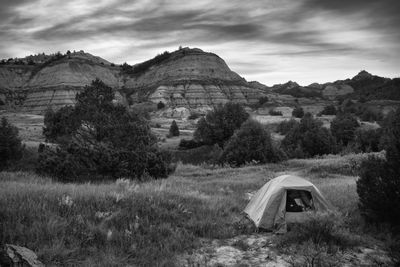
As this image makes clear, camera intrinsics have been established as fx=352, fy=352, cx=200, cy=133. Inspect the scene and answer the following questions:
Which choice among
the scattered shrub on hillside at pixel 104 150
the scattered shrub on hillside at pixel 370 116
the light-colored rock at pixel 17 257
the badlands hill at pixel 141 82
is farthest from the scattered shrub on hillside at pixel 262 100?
the light-colored rock at pixel 17 257

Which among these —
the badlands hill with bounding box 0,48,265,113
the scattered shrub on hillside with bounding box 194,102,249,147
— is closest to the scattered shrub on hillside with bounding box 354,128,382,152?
the scattered shrub on hillside with bounding box 194,102,249,147

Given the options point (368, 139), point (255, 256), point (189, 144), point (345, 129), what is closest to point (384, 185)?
point (255, 256)

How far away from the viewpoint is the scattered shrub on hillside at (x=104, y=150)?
52.7 feet

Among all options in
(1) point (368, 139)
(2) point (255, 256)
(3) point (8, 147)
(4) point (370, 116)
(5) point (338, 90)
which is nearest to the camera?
(2) point (255, 256)

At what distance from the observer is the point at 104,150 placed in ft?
57.0

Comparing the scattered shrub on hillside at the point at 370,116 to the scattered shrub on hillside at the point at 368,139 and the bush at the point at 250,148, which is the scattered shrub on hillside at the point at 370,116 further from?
the bush at the point at 250,148

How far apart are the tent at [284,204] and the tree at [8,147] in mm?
18849

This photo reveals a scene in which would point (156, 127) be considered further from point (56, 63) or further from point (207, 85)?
point (56, 63)

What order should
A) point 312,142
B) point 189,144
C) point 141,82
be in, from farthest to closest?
point 141,82
point 189,144
point 312,142

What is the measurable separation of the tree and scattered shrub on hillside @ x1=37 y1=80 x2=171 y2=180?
5095mm

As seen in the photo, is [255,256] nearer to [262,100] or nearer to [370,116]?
[370,116]

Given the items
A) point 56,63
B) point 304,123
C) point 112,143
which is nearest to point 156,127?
point 304,123

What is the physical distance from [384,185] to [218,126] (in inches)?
1638

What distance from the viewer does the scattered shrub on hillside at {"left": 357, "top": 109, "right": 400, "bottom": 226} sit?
8828mm
